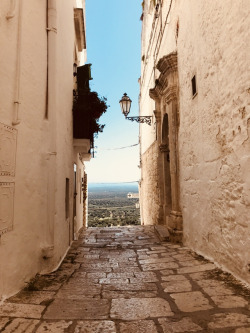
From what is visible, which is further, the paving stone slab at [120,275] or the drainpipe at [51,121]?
the drainpipe at [51,121]

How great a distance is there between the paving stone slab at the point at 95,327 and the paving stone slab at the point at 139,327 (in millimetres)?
97

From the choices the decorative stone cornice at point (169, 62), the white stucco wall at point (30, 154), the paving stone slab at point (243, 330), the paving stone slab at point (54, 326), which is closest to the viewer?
the paving stone slab at point (243, 330)

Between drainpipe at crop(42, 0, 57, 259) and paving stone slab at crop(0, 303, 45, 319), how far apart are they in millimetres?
1158

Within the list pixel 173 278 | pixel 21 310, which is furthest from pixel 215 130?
pixel 21 310

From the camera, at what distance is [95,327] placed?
2311mm

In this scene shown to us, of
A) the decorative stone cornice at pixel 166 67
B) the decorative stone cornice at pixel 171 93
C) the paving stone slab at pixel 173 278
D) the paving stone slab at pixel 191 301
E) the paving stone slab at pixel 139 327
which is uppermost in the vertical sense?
the decorative stone cornice at pixel 166 67

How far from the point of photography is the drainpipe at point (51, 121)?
3.99 m

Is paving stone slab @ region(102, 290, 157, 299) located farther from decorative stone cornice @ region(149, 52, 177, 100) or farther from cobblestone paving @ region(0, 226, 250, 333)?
decorative stone cornice @ region(149, 52, 177, 100)

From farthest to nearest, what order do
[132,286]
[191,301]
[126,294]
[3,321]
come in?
[132,286]
[126,294]
[191,301]
[3,321]

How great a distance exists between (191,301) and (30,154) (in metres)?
2.71

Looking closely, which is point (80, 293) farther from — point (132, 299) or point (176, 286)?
point (176, 286)

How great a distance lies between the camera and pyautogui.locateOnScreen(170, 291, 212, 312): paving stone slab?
8.55 feet

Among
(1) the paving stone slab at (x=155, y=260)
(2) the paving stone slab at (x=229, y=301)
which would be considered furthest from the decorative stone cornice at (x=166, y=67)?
(2) the paving stone slab at (x=229, y=301)

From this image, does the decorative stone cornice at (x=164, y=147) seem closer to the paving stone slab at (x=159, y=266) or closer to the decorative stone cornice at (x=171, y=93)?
the decorative stone cornice at (x=171, y=93)
